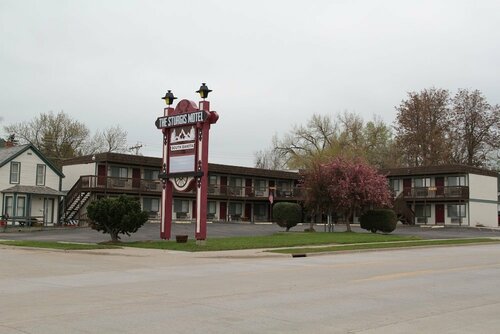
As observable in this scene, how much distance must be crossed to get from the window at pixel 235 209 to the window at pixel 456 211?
2175 cm

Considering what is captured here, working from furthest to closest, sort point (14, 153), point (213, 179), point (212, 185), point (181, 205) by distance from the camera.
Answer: point (213, 179)
point (212, 185)
point (181, 205)
point (14, 153)

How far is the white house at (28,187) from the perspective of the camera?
45.0 metres

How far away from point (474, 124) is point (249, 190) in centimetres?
2819

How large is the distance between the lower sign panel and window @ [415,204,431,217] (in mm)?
38258

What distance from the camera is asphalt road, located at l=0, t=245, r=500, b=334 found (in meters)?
8.44

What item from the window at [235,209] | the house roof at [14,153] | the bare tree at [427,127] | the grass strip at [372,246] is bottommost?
the grass strip at [372,246]

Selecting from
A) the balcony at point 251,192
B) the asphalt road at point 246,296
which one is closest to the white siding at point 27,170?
the balcony at point 251,192

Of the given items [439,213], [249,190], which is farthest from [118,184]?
[439,213]

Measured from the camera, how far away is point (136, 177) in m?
53.7

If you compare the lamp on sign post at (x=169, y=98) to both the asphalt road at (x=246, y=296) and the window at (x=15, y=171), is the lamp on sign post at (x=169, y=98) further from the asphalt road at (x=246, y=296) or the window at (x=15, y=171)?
the window at (x=15, y=171)

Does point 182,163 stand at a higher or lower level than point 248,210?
higher

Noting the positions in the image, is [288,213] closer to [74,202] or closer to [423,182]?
[74,202]

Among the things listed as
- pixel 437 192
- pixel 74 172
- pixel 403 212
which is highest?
pixel 74 172

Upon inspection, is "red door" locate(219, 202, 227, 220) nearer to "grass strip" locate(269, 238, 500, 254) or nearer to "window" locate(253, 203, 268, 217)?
"window" locate(253, 203, 268, 217)
